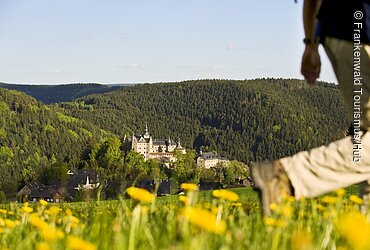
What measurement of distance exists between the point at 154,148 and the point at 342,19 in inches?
6998

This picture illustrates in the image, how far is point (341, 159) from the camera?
3213 mm

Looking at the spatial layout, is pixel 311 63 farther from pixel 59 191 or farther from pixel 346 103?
pixel 59 191

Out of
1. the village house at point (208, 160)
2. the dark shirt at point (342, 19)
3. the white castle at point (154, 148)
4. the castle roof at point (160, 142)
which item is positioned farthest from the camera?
the castle roof at point (160, 142)

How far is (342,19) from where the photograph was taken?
338 cm

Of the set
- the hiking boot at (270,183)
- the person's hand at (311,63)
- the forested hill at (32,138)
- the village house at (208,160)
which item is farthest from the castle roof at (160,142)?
the hiking boot at (270,183)

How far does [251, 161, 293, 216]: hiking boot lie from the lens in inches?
117

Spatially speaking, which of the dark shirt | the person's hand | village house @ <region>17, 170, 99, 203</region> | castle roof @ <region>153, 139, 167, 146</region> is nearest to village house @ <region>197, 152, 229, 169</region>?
castle roof @ <region>153, 139, 167, 146</region>

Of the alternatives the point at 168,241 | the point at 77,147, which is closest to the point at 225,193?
the point at 168,241

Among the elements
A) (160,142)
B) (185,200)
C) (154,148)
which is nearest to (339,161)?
(185,200)

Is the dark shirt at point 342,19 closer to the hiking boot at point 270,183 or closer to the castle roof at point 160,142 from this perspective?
the hiking boot at point 270,183

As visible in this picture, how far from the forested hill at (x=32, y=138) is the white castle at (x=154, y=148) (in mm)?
12058

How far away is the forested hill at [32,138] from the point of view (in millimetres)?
133500

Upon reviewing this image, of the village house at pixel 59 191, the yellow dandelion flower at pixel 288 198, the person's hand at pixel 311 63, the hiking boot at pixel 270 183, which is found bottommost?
the village house at pixel 59 191

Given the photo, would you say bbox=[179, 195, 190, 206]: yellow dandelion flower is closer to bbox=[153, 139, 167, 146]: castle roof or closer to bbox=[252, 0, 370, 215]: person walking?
bbox=[252, 0, 370, 215]: person walking
